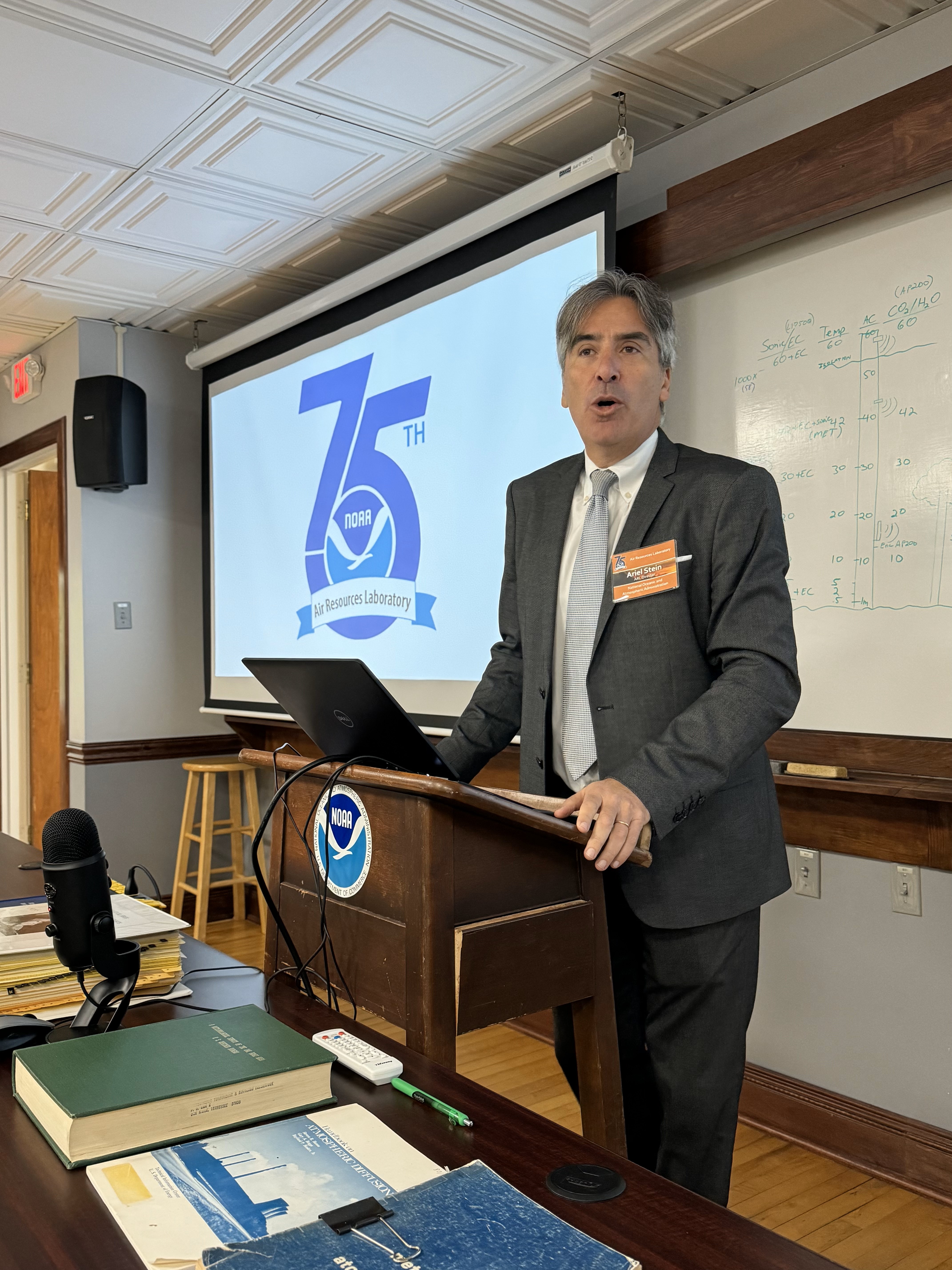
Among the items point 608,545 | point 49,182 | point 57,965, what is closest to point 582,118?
point 49,182

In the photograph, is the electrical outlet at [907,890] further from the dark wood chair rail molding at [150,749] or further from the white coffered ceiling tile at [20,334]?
the white coffered ceiling tile at [20,334]

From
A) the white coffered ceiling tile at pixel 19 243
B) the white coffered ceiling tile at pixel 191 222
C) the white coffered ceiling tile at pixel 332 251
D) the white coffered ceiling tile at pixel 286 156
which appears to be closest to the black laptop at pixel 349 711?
the white coffered ceiling tile at pixel 286 156

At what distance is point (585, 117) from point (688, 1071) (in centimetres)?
265

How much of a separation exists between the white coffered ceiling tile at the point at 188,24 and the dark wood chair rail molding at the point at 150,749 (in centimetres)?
316

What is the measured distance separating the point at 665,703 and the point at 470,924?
1.73 feet

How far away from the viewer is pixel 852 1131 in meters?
2.55

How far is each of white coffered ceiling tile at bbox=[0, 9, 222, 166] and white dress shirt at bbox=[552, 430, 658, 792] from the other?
1983 mm

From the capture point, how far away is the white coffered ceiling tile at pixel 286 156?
3072 mm

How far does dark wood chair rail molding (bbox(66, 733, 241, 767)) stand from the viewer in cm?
493

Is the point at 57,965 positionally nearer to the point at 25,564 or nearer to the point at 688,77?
the point at 688,77

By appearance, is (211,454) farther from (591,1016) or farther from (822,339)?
(591,1016)

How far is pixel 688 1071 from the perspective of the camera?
1531 millimetres

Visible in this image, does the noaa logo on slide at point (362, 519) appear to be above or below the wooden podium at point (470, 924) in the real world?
above

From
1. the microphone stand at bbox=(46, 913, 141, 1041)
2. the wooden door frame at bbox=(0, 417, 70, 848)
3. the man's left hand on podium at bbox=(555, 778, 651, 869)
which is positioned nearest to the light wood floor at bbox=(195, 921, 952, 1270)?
the man's left hand on podium at bbox=(555, 778, 651, 869)
